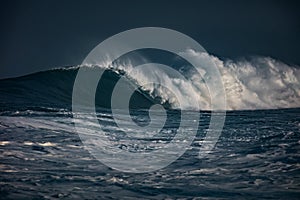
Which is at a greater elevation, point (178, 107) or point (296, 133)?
point (296, 133)

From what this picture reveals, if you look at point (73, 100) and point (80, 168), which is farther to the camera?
point (73, 100)

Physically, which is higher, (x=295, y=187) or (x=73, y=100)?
(x=295, y=187)

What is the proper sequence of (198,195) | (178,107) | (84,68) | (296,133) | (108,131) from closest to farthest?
(198,195), (296,133), (108,131), (178,107), (84,68)

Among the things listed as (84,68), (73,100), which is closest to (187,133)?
(73,100)

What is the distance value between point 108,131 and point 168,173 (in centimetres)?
638

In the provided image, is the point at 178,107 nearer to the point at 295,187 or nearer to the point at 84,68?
the point at 84,68

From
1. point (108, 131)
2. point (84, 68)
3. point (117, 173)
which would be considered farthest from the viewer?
point (84, 68)

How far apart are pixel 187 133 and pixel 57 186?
332 inches

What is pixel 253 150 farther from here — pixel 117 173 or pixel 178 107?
pixel 178 107

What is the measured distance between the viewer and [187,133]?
1321 cm

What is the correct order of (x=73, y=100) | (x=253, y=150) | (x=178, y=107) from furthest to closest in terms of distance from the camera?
(x=178, y=107), (x=73, y=100), (x=253, y=150)

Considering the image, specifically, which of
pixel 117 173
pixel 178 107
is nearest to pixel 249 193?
pixel 117 173

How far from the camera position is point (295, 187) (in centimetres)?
558

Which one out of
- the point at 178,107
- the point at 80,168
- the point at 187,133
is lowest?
the point at 178,107
